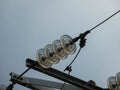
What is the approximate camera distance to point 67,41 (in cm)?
1096

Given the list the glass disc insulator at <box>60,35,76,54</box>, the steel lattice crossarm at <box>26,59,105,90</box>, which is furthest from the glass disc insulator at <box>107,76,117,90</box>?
the glass disc insulator at <box>60,35,76,54</box>

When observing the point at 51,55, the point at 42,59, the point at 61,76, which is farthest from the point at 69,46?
the point at 61,76

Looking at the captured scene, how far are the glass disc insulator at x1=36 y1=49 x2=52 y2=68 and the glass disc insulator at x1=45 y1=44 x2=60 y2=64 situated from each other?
103mm

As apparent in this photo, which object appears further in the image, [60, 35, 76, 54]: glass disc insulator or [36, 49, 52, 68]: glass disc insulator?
[36, 49, 52, 68]: glass disc insulator

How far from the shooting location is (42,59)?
11.3m

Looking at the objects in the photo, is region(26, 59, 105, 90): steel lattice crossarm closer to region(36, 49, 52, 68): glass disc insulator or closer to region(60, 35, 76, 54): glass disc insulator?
region(36, 49, 52, 68): glass disc insulator

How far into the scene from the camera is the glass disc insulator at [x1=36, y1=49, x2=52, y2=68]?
11.2m

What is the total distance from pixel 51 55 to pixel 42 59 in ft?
0.93

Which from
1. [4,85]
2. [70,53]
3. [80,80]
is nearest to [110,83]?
[80,80]

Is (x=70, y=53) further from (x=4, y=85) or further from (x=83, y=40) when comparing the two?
(x=4, y=85)

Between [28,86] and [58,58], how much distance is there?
5.15ft

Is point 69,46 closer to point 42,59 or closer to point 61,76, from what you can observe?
point 42,59

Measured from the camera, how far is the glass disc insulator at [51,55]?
36.2 ft

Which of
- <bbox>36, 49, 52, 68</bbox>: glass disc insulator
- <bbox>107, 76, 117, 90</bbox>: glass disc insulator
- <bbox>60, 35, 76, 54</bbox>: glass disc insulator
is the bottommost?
<bbox>36, 49, 52, 68</bbox>: glass disc insulator
